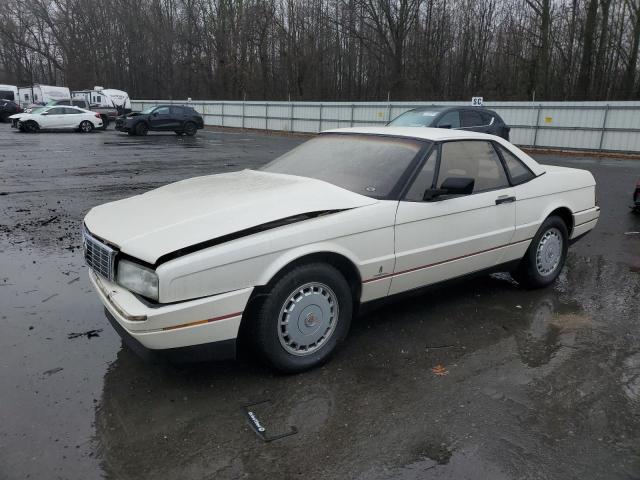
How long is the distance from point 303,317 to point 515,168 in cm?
261

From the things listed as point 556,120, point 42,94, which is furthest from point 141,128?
point 556,120

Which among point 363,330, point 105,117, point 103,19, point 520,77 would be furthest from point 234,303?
point 103,19

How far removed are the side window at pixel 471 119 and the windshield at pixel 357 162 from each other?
346 inches

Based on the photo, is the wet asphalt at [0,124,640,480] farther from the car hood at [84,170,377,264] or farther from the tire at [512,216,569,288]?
the car hood at [84,170,377,264]

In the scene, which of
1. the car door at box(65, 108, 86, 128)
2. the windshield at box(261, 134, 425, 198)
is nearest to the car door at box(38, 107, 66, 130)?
the car door at box(65, 108, 86, 128)

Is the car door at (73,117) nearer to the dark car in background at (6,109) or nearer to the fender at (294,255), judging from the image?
the dark car in background at (6,109)

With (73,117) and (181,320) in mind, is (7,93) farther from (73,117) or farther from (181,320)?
(181,320)

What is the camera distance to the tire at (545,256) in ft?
16.0

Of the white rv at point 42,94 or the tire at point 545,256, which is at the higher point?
the white rv at point 42,94

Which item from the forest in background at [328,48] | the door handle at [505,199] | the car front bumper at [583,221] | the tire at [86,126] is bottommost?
the tire at [86,126]

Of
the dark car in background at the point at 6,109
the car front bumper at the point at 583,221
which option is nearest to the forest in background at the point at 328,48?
the dark car in background at the point at 6,109

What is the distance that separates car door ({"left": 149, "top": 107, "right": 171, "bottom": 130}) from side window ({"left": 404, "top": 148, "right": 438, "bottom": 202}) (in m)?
25.4

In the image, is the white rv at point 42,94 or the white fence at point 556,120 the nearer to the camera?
the white fence at point 556,120

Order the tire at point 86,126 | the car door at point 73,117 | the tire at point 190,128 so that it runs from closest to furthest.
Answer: the car door at point 73,117, the tire at point 190,128, the tire at point 86,126
